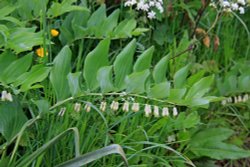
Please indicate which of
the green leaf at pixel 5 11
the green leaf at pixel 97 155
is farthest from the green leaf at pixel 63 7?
the green leaf at pixel 97 155

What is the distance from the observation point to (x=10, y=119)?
182 cm

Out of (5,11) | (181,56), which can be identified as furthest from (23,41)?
(181,56)

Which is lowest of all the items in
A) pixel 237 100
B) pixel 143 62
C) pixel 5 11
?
pixel 237 100

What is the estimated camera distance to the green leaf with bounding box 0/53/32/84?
1737 millimetres

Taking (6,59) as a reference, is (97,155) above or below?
below

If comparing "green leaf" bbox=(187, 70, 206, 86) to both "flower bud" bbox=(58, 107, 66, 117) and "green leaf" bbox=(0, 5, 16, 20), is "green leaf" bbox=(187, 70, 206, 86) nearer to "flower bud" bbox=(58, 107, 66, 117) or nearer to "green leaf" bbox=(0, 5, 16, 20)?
"flower bud" bbox=(58, 107, 66, 117)

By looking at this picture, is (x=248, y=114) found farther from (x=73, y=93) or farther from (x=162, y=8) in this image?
(x=73, y=93)

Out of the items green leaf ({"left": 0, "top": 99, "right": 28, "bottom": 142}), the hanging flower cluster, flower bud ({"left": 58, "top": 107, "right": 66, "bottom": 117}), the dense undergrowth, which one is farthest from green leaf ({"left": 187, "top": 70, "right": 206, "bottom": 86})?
green leaf ({"left": 0, "top": 99, "right": 28, "bottom": 142})

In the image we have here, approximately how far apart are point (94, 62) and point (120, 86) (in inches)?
4.3

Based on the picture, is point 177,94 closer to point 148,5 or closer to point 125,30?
point 125,30

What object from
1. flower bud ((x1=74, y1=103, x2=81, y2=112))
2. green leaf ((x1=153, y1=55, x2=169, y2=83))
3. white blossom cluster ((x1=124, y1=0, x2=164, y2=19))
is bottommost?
flower bud ((x1=74, y1=103, x2=81, y2=112))

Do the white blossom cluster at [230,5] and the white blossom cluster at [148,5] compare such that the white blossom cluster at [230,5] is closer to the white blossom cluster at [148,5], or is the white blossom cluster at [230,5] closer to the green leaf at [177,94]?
the white blossom cluster at [148,5]

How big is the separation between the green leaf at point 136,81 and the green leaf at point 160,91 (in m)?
0.05

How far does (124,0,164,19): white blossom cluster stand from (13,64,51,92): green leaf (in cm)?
72
